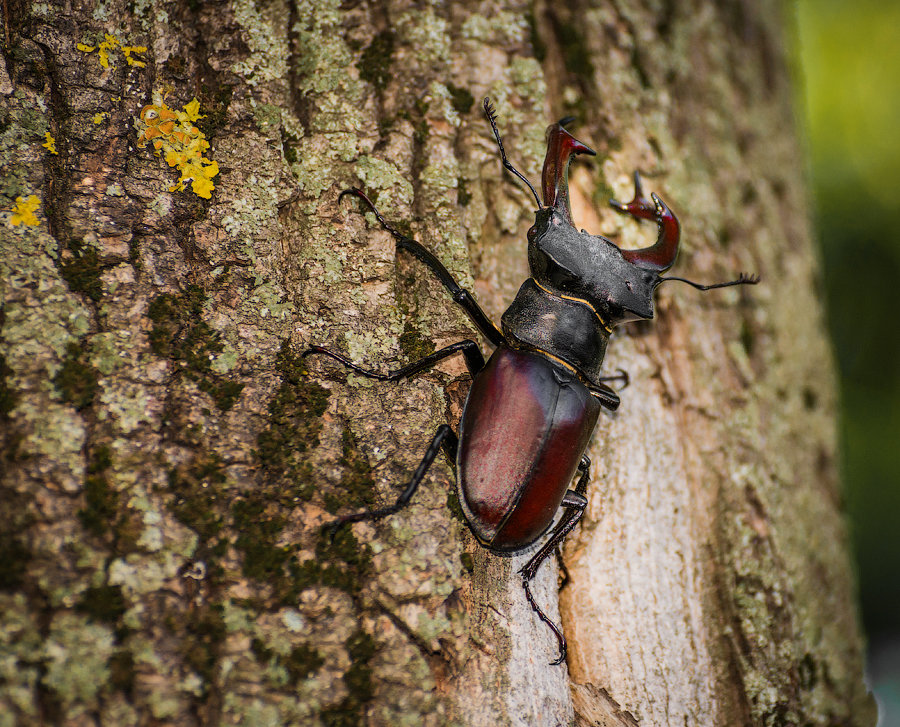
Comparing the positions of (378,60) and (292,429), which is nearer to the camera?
(292,429)

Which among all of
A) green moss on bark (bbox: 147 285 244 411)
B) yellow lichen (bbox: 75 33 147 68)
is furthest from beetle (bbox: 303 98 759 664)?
yellow lichen (bbox: 75 33 147 68)

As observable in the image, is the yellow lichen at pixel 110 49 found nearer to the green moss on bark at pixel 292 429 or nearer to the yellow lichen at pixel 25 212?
the yellow lichen at pixel 25 212

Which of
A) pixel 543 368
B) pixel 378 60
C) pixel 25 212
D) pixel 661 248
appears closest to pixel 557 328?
pixel 543 368

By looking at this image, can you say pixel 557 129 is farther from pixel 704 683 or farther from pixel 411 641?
pixel 704 683

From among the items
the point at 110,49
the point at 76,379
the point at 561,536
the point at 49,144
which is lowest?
the point at 561,536

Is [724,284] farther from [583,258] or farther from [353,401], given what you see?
[353,401]

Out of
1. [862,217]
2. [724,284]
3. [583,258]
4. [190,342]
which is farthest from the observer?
[862,217]

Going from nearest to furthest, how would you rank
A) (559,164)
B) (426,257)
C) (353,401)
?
(353,401)
(426,257)
(559,164)
